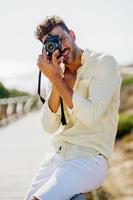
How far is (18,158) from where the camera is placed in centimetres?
848

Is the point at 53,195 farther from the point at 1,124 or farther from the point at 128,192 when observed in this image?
the point at 1,124

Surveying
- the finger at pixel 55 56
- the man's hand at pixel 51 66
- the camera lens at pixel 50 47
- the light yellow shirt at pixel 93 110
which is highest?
the camera lens at pixel 50 47

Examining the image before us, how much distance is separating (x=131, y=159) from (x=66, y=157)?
9.94 metres

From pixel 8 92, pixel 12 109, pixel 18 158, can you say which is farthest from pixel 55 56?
pixel 8 92

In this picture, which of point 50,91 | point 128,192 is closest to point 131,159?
point 128,192

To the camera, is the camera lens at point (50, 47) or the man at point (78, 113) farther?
the camera lens at point (50, 47)

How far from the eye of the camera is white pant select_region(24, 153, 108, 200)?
8.56 feet

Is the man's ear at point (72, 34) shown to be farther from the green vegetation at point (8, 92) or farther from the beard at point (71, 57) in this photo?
the green vegetation at point (8, 92)

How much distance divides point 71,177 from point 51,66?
0.50 m

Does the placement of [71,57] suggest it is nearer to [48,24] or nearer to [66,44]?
[66,44]

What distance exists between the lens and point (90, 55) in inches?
114

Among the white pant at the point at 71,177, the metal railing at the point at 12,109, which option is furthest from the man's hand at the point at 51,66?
the metal railing at the point at 12,109

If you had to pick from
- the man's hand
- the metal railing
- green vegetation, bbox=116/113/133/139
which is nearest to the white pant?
the man's hand

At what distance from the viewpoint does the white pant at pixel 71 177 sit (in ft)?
8.56
